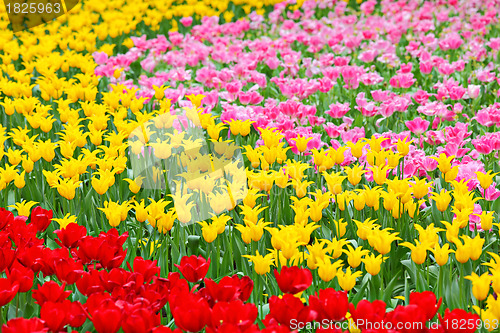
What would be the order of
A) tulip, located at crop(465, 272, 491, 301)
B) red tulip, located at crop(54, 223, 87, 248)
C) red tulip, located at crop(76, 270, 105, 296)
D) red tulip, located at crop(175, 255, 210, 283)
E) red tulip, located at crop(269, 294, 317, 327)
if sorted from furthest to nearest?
red tulip, located at crop(54, 223, 87, 248), red tulip, located at crop(175, 255, 210, 283), red tulip, located at crop(76, 270, 105, 296), tulip, located at crop(465, 272, 491, 301), red tulip, located at crop(269, 294, 317, 327)

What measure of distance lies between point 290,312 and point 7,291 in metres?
0.91

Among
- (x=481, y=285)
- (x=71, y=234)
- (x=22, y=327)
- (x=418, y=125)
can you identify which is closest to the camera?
(x=22, y=327)

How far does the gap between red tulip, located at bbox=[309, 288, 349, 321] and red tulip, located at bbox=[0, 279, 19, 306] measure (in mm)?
954

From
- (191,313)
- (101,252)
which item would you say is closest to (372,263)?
(191,313)

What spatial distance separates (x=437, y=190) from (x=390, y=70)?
3230 millimetres

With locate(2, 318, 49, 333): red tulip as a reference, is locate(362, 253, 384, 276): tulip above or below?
below

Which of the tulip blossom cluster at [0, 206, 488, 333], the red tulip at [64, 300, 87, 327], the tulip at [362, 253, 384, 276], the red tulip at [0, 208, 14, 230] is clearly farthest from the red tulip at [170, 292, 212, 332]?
the red tulip at [0, 208, 14, 230]

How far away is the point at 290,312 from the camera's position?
1.70 meters

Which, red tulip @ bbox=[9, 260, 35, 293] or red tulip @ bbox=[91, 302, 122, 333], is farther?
red tulip @ bbox=[9, 260, 35, 293]

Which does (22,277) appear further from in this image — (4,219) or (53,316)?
(4,219)

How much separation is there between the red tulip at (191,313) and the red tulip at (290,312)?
200 mm

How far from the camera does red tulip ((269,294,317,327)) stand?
1700 mm

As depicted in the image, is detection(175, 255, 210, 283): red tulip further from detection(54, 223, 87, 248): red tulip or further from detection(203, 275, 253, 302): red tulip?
detection(54, 223, 87, 248): red tulip

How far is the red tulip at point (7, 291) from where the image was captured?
6.03 ft
